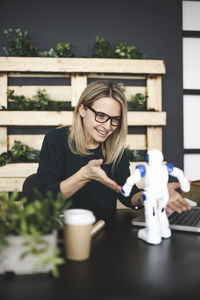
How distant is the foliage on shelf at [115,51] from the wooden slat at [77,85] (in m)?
0.28

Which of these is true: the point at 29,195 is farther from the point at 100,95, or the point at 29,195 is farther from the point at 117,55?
the point at 117,55

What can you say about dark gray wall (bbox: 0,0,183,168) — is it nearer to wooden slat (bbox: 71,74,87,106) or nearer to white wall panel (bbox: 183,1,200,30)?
white wall panel (bbox: 183,1,200,30)

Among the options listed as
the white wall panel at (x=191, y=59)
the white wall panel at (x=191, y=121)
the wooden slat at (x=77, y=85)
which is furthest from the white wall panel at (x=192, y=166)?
the wooden slat at (x=77, y=85)

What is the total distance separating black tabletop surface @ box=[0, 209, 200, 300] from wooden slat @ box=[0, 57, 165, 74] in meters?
2.12

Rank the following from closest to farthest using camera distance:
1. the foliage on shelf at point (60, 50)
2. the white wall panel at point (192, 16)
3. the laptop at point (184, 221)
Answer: the laptop at point (184, 221) → the foliage on shelf at point (60, 50) → the white wall panel at point (192, 16)

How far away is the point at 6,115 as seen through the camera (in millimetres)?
2697

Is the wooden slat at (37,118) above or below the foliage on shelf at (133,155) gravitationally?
above

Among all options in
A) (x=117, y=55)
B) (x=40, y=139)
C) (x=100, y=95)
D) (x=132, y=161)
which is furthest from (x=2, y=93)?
(x=100, y=95)

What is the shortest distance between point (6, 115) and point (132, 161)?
4.16 ft

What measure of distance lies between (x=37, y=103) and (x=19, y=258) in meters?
2.28

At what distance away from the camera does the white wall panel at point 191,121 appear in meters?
3.14

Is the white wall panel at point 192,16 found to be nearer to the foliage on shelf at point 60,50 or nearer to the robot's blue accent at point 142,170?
the foliage on shelf at point 60,50

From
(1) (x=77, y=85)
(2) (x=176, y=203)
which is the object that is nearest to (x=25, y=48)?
(1) (x=77, y=85)

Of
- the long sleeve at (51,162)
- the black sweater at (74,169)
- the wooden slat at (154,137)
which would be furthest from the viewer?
the wooden slat at (154,137)
